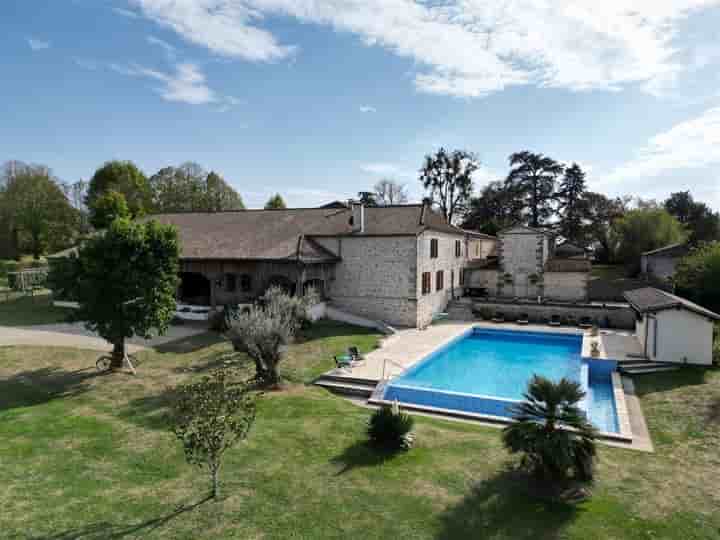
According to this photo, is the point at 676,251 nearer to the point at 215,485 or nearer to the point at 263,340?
the point at 263,340

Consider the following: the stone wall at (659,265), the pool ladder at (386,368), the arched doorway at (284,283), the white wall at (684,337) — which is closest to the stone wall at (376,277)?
the arched doorway at (284,283)

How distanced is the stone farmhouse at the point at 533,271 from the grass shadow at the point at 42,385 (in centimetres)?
2593

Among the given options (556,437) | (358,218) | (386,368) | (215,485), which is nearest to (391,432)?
(556,437)

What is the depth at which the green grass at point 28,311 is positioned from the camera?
22781 millimetres

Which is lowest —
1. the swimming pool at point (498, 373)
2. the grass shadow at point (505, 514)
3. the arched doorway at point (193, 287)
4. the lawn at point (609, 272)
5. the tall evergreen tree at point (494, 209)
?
the swimming pool at point (498, 373)

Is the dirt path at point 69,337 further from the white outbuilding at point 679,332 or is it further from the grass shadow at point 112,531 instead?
the white outbuilding at point 679,332

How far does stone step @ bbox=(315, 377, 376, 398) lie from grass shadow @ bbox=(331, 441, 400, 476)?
4.58 m

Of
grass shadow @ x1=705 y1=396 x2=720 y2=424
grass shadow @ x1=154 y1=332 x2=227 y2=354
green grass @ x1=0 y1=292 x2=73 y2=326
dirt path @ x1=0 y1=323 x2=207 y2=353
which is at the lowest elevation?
grass shadow @ x1=705 y1=396 x2=720 y2=424

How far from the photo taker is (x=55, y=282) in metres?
14.5

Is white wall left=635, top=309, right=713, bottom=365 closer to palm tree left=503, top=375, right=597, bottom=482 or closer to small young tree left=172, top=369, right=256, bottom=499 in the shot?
palm tree left=503, top=375, right=597, bottom=482

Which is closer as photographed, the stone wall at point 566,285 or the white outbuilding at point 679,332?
the white outbuilding at point 679,332

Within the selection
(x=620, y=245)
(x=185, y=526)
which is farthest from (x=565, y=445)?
(x=620, y=245)

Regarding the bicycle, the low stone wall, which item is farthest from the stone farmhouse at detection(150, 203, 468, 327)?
the bicycle

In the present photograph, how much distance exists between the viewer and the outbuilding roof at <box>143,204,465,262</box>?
942 inches
